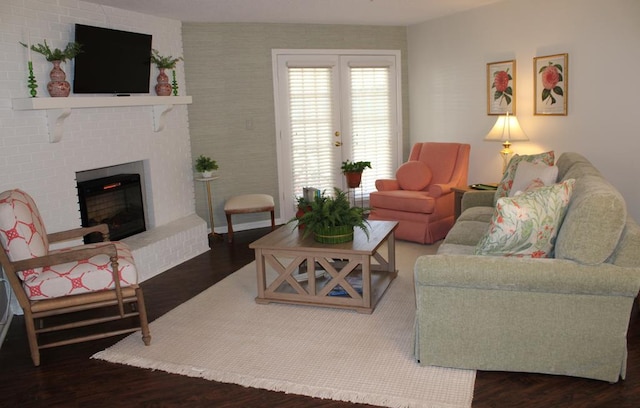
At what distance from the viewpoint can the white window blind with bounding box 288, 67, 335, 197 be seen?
23.5 ft

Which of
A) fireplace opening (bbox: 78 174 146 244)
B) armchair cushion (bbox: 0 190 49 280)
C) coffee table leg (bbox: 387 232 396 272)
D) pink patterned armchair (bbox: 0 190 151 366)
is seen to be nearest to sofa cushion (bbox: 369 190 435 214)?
coffee table leg (bbox: 387 232 396 272)

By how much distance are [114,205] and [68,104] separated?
1.30 meters

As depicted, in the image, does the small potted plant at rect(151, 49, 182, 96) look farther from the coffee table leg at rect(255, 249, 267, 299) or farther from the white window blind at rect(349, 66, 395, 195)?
the white window blind at rect(349, 66, 395, 195)

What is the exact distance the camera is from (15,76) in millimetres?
4391

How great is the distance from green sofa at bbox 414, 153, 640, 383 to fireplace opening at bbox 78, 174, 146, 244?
10.9ft

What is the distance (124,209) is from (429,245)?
3.02 m

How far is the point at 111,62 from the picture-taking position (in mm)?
Answer: 5168

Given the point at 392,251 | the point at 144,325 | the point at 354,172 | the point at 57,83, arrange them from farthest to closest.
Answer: the point at 354,172 < the point at 392,251 < the point at 57,83 < the point at 144,325

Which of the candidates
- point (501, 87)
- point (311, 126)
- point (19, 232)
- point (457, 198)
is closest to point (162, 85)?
point (311, 126)

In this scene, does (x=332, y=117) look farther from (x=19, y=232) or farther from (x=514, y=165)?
(x=19, y=232)

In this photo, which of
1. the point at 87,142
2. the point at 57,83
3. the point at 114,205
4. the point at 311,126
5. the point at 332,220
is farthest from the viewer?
the point at 311,126

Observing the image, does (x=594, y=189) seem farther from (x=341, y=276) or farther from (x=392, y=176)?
(x=392, y=176)

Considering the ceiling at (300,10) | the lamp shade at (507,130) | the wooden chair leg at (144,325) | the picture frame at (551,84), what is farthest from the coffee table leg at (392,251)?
the ceiling at (300,10)

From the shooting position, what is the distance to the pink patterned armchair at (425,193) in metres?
5.86
